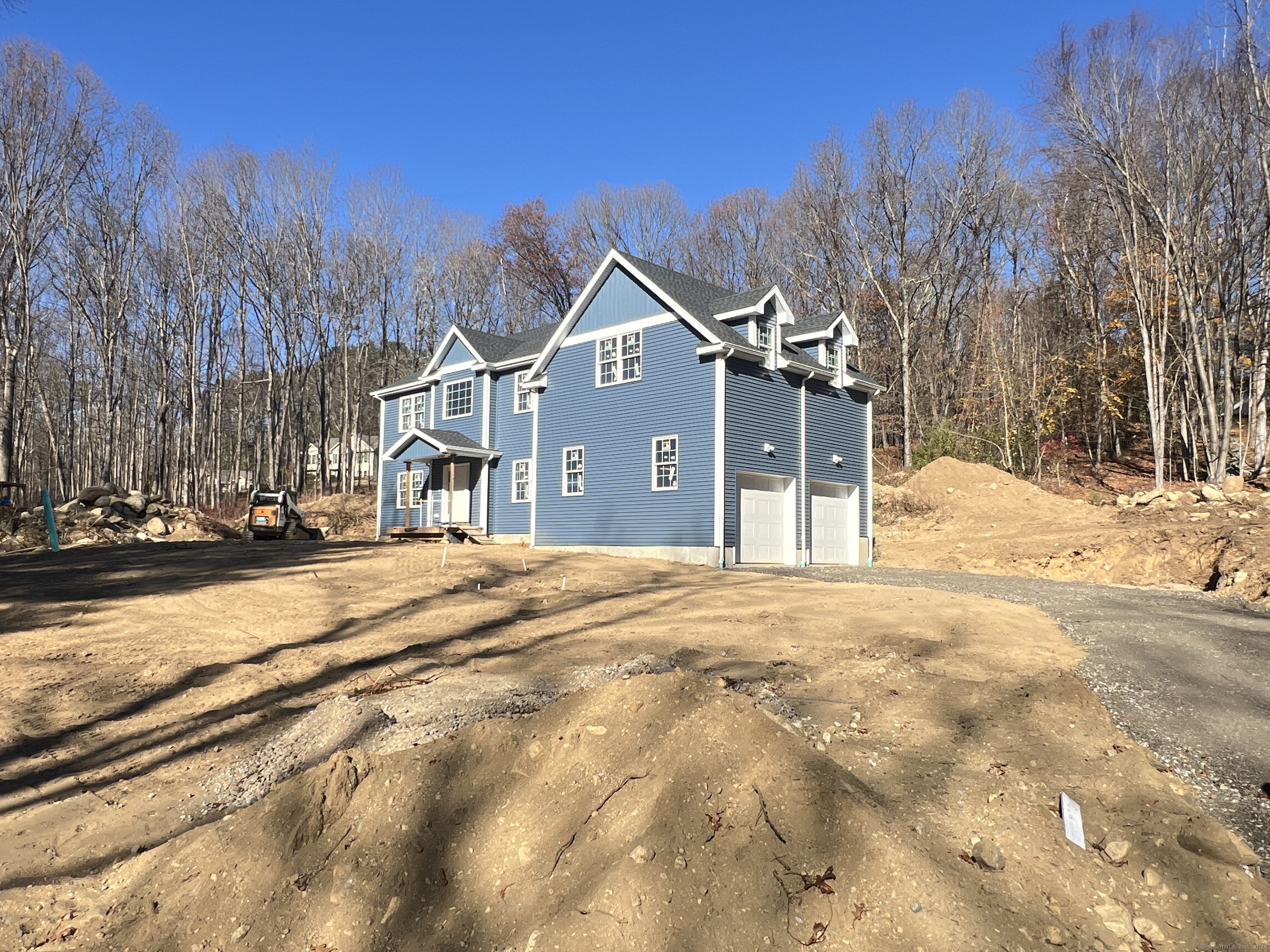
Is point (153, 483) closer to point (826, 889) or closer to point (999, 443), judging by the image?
point (999, 443)

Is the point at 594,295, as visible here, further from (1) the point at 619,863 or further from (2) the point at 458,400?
(1) the point at 619,863

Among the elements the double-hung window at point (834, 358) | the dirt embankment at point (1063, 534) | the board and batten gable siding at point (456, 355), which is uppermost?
the board and batten gable siding at point (456, 355)

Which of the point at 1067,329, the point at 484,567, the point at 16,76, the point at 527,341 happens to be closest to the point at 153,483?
the point at 16,76

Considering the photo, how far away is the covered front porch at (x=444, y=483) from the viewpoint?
23.3 meters

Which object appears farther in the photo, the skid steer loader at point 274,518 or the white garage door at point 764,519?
the skid steer loader at point 274,518

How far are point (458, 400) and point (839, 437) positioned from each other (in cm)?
1247

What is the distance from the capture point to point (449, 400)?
2609cm

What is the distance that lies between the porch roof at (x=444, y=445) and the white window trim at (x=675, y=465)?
675cm

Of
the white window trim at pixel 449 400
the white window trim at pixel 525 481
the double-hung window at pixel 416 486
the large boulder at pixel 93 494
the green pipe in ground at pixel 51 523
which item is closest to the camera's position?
the green pipe in ground at pixel 51 523

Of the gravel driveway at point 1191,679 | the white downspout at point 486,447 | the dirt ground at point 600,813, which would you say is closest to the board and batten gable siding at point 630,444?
the white downspout at point 486,447

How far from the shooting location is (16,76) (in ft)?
85.0

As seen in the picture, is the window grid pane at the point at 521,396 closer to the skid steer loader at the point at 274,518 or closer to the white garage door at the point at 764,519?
the white garage door at the point at 764,519

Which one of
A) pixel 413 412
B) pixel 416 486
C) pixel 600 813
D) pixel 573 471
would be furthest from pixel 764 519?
pixel 600 813

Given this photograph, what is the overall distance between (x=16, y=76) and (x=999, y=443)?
124 feet
